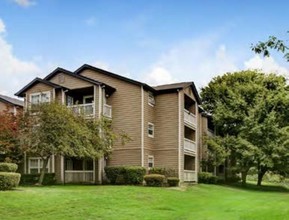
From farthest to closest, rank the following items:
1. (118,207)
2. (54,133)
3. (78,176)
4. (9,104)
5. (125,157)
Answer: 1. (9,104)
2. (125,157)
3. (78,176)
4. (54,133)
5. (118,207)

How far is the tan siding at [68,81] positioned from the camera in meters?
35.9

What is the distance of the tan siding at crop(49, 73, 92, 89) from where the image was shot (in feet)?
118

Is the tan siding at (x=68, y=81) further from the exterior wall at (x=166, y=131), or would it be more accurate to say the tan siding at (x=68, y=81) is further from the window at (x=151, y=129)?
the exterior wall at (x=166, y=131)

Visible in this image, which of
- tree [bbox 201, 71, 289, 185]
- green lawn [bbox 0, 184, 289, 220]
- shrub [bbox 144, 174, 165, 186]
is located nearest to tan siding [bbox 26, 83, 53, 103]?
shrub [bbox 144, 174, 165, 186]

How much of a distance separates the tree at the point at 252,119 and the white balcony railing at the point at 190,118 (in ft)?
15.0

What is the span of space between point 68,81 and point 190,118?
11.7 m

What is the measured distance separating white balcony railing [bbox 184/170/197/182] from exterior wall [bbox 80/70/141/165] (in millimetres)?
5090

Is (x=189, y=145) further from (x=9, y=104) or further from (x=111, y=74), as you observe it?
(x=9, y=104)

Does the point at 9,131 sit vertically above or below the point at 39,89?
below

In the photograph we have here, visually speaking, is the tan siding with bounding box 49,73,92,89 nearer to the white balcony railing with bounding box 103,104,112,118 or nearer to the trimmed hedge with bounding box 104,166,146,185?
the white balcony railing with bounding box 103,104,112,118

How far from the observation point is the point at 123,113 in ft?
119

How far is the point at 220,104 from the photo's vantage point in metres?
46.6

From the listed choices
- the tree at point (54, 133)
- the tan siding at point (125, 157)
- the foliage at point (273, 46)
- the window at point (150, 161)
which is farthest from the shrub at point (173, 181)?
the foliage at point (273, 46)

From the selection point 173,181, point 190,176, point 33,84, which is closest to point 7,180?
point 173,181
